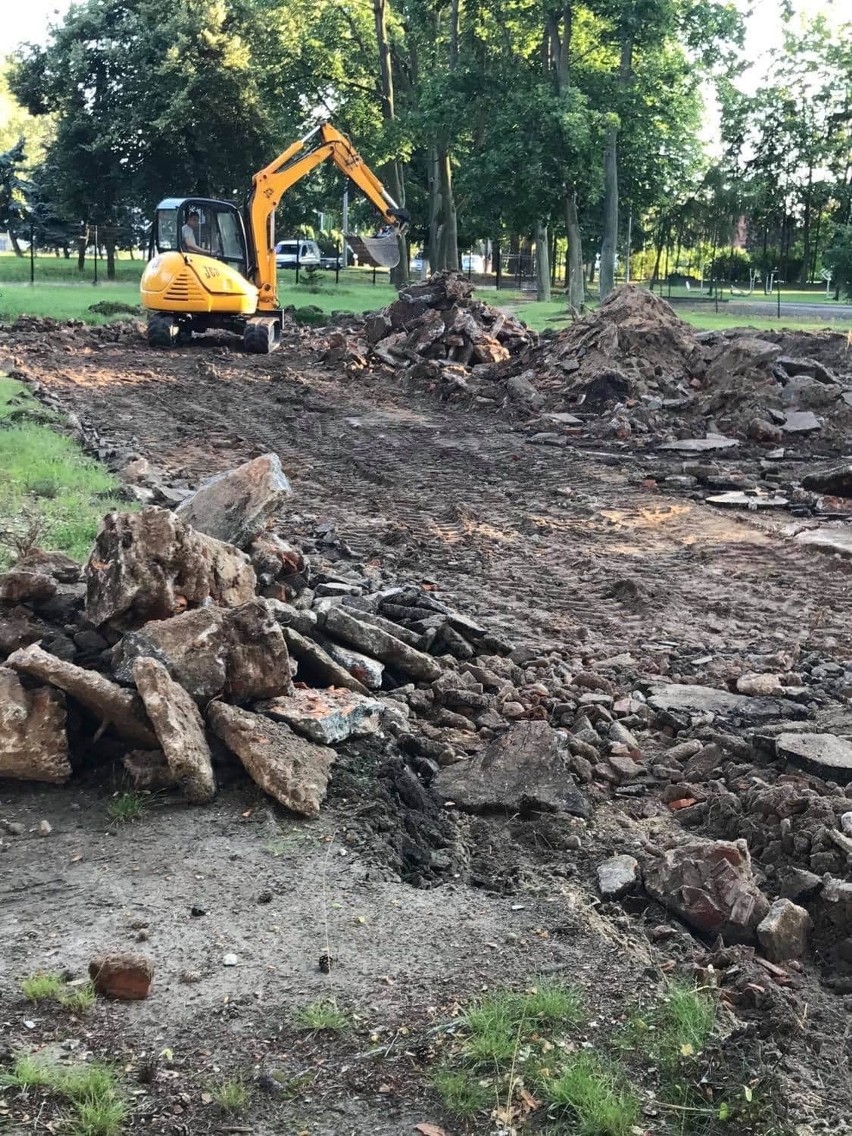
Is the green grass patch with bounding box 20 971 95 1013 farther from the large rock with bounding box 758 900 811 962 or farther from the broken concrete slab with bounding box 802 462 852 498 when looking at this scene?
the broken concrete slab with bounding box 802 462 852 498

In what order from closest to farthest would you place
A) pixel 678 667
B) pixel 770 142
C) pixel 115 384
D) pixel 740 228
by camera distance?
pixel 678 667 < pixel 115 384 < pixel 770 142 < pixel 740 228

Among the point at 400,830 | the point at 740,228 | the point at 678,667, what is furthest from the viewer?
the point at 740,228

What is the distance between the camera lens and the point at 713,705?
262 inches

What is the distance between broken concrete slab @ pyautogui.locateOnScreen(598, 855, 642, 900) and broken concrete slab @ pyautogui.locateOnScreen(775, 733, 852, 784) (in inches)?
49.5

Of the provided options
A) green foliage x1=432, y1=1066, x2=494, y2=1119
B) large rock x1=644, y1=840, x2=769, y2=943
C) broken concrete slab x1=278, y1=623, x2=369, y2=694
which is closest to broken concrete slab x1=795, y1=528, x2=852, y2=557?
broken concrete slab x1=278, y1=623, x2=369, y2=694

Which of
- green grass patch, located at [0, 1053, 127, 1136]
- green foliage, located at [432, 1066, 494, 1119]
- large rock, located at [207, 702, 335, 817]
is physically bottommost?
green foliage, located at [432, 1066, 494, 1119]

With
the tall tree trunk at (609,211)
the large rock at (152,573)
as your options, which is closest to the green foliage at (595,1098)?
the large rock at (152,573)

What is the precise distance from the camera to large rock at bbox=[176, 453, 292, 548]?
7.88 meters

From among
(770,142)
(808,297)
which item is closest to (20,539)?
(808,297)

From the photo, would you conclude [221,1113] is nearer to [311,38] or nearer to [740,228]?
[311,38]

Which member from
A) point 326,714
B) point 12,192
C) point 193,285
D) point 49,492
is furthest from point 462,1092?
point 12,192

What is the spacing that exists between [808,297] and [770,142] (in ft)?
29.5

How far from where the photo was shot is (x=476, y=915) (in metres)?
4.49

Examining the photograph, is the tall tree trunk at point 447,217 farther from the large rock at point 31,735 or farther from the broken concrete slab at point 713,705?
the large rock at point 31,735
